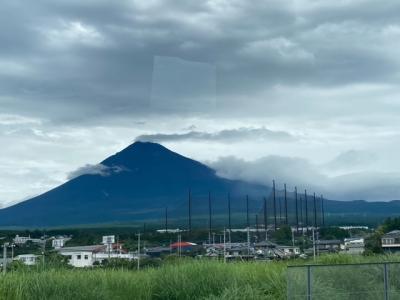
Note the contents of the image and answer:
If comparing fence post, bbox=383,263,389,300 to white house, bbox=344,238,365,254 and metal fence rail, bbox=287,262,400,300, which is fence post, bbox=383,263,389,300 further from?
white house, bbox=344,238,365,254

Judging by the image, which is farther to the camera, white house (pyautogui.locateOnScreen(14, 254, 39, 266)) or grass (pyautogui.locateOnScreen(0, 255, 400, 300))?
white house (pyautogui.locateOnScreen(14, 254, 39, 266))

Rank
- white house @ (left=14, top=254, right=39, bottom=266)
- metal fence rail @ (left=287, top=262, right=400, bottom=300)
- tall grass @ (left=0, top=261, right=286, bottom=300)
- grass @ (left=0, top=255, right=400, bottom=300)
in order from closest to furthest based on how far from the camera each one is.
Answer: metal fence rail @ (left=287, top=262, right=400, bottom=300) → grass @ (left=0, top=255, right=400, bottom=300) → tall grass @ (left=0, top=261, right=286, bottom=300) → white house @ (left=14, top=254, right=39, bottom=266)

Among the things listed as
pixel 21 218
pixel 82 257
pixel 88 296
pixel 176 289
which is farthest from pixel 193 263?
pixel 21 218

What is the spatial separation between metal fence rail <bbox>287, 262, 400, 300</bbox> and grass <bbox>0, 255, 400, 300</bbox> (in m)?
0.02

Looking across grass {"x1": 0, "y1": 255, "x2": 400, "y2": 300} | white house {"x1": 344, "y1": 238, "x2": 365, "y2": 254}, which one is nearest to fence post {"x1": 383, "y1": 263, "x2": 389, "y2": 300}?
grass {"x1": 0, "y1": 255, "x2": 400, "y2": 300}

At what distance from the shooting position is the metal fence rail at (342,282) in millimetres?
14734

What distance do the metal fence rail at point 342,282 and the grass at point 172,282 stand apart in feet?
0.08

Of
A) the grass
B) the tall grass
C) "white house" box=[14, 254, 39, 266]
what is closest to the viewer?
the grass

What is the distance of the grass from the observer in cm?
1543

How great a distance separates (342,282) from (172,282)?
472cm

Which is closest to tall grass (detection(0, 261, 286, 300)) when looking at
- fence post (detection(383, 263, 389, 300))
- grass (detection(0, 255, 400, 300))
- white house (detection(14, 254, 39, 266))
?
grass (detection(0, 255, 400, 300))

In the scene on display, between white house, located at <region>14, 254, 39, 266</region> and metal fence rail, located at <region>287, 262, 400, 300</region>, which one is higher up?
white house, located at <region>14, 254, 39, 266</region>

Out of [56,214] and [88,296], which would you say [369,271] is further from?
[56,214]

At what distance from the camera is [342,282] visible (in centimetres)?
1561
